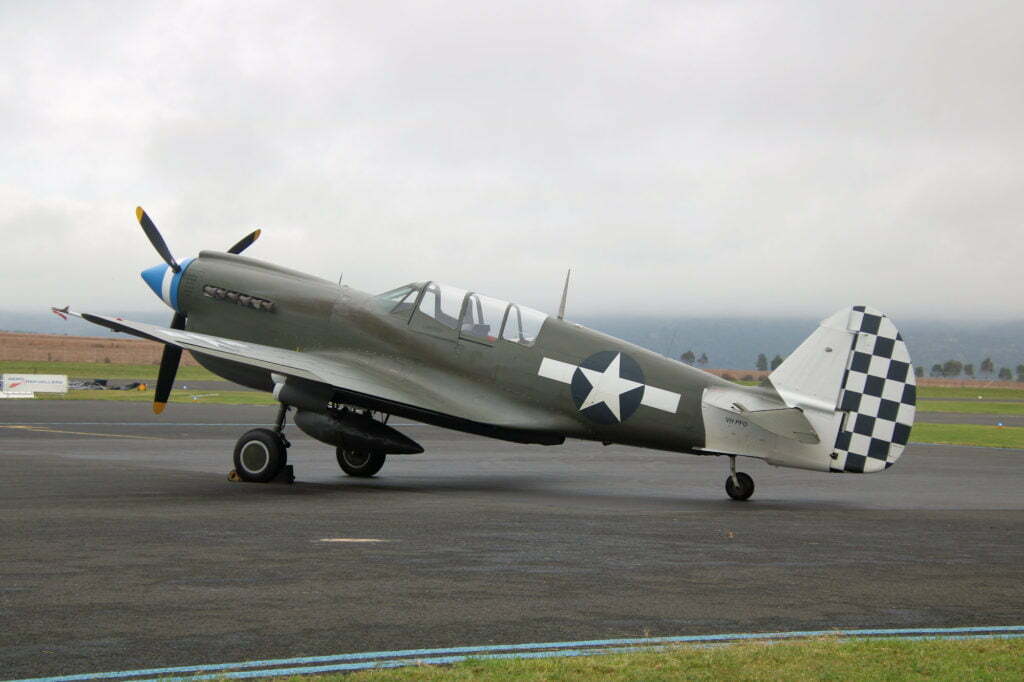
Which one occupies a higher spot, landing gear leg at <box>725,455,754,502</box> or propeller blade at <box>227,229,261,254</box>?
propeller blade at <box>227,229,261,254</box>

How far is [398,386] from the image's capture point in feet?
52.4

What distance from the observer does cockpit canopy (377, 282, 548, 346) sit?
52.0 feet

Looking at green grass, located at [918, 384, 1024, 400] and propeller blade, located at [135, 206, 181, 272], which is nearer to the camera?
propeller blade, located at [135, 206, 181, 272]

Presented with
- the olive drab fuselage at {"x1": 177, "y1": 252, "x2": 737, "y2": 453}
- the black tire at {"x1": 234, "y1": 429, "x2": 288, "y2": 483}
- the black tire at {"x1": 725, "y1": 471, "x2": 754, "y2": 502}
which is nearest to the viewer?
the olive drab fuselage at {"x1": 177, "y1": 252, "x2": 737, "y2": 453}

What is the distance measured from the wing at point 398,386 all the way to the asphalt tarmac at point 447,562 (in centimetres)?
122

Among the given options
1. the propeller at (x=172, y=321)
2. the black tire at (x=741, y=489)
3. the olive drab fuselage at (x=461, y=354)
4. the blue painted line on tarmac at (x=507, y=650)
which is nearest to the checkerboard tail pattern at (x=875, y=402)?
the black tire at (x=741, y=489)

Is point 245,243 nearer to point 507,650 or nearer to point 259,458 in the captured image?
A: point 259,458

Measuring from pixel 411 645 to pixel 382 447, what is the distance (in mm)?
10235

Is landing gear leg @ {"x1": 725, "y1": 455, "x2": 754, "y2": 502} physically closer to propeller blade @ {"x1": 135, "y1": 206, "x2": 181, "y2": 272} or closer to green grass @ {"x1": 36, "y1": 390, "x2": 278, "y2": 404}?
propeller blade @ {"x1": 135, "y1": 206, "x2": 181, "y2": 272}

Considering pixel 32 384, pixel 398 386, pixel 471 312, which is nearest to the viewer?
pixel 398 386

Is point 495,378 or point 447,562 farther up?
point 495,378

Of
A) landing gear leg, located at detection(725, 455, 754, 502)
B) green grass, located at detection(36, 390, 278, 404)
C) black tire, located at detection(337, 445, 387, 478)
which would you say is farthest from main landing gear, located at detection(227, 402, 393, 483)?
green grass, located at detection(36, 390, 278, 404)

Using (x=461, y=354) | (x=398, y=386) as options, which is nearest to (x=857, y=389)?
(x=461, y=354)

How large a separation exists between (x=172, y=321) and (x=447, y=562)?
37.2 feet
